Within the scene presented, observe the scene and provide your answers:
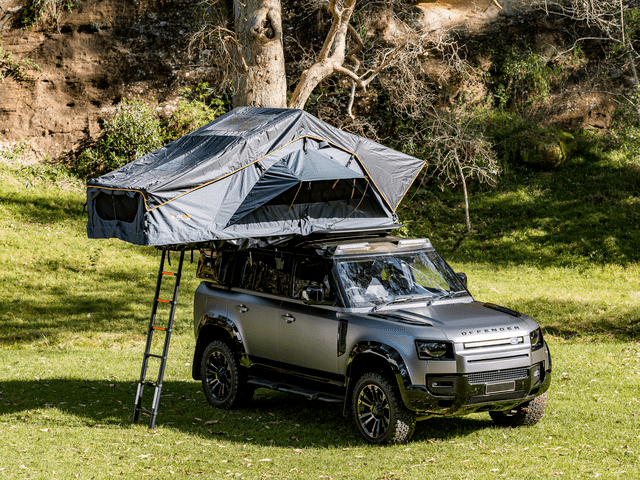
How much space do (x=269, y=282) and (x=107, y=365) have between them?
4.59 m

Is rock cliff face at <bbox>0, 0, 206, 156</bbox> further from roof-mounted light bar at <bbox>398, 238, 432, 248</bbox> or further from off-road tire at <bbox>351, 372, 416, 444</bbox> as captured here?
off-road tire at <bbox>351, 372, 416, 444</bbox>

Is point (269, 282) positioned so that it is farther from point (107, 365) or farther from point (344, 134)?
point (107, 365)

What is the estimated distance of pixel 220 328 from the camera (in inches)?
355

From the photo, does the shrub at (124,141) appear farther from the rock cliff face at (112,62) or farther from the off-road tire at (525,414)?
the off-road tire at (525,414)

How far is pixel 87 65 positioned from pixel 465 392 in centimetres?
2042

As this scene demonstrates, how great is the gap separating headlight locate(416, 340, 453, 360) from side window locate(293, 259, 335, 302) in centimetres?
126

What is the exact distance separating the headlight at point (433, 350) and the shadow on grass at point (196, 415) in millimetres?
1109

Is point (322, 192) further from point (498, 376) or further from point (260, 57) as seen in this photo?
point (260, 57)

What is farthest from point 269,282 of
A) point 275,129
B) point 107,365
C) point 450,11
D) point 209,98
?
point 450,11

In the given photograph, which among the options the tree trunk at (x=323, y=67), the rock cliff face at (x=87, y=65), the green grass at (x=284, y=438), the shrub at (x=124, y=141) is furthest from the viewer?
the rock cliff face at (x=87, y=65)

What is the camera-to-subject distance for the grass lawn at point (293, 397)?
6.64 meters

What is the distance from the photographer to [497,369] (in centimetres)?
685

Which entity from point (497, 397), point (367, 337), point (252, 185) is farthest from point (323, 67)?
point (497, 397)

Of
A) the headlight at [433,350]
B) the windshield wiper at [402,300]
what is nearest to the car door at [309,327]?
the windshield wiper at [402,300]
